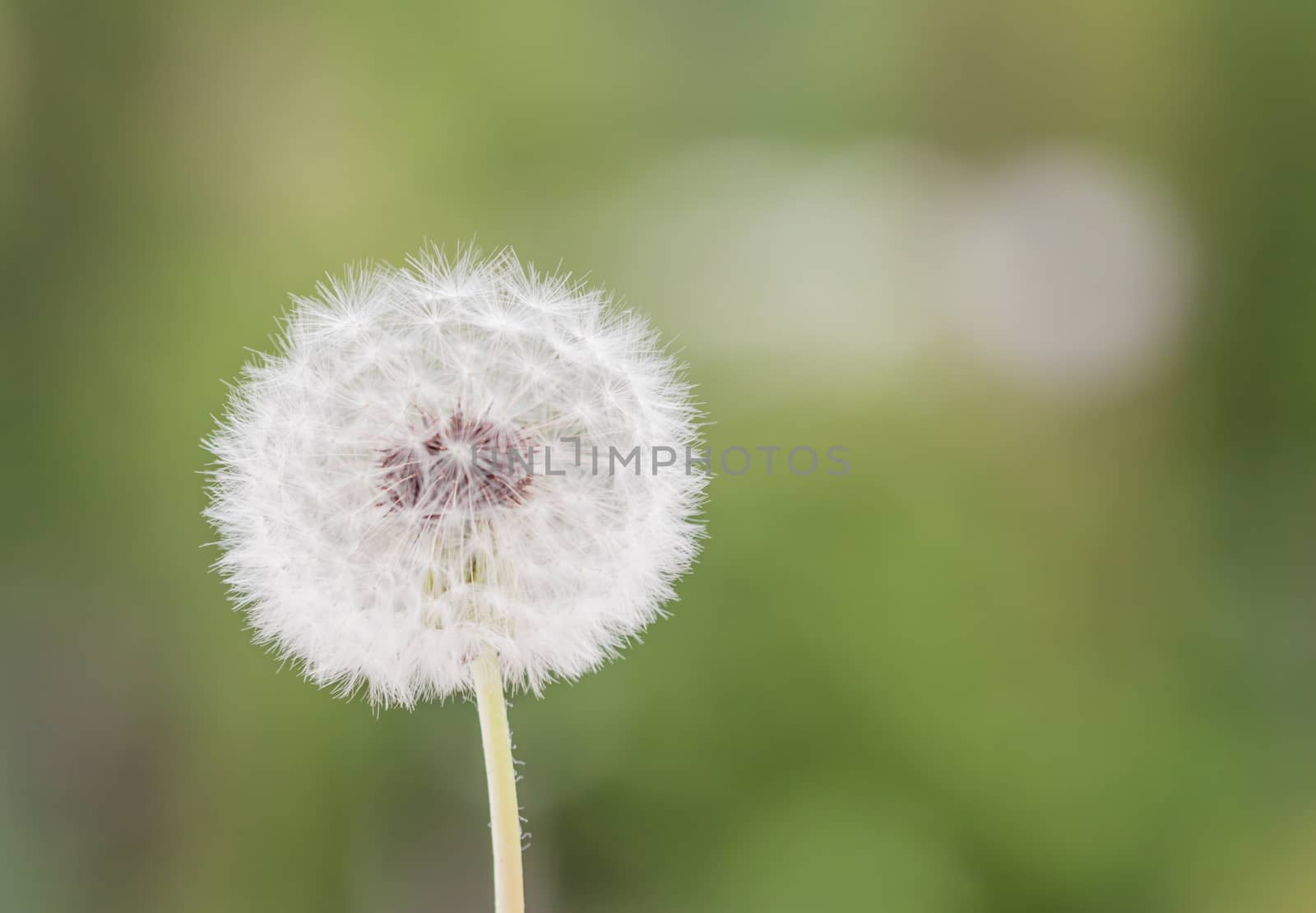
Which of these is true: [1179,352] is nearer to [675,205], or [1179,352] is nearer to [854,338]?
[854,338]

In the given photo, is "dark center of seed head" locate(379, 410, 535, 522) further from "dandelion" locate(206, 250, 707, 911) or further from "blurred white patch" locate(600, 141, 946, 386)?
"blurred white patch" locate(600, 141, 946, 386)

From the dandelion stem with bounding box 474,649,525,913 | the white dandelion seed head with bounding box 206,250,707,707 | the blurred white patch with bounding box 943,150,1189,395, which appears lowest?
the dandelion stem with bounding box 474,649,525,913

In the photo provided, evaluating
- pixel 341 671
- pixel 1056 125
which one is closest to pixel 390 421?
pixel 341 671

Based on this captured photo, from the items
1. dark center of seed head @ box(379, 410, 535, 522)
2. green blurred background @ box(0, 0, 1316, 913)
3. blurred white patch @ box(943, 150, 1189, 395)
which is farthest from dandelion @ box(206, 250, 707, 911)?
blurred white patch @ box(943, 150, 1189, 395)

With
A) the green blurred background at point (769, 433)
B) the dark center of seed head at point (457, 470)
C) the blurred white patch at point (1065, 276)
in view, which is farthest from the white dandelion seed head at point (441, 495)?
the blurred white patch at point (1065, 276)

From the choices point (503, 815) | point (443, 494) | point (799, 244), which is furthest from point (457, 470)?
point (799, 244)

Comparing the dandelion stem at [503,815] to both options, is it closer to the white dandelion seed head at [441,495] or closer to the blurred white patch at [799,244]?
the white dandelion seed head at [441,495]

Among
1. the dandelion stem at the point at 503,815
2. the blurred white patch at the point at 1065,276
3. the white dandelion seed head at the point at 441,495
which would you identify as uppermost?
the blurred white patch at the point at 1065,276
